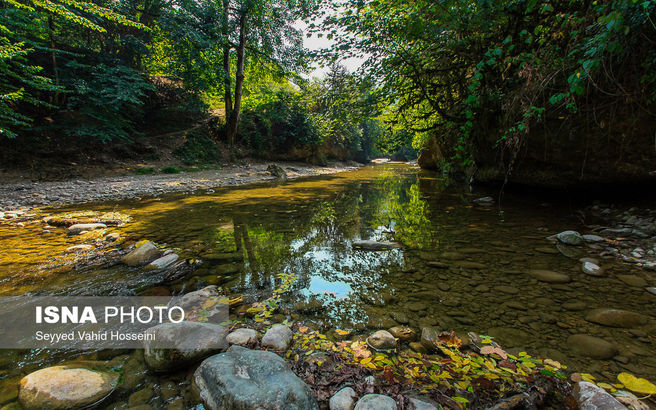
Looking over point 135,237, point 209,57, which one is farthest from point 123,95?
point 135,237

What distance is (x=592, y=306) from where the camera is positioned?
196cm

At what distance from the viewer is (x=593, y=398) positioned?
1125 mm

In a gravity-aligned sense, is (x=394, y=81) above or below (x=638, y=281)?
above

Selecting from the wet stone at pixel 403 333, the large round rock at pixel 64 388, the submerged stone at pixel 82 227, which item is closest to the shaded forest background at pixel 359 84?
the wet stone at pixel 403 333

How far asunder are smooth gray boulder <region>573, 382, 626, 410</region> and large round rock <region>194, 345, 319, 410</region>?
125 centimetres

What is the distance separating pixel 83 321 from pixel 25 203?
22.5 ft

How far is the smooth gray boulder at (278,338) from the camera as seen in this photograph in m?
1.59

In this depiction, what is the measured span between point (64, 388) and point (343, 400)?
137 cm

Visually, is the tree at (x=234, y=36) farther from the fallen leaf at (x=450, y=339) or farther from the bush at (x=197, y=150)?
the fallen leaf at (x=450, y=339)

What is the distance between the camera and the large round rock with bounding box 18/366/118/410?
1.12 meters

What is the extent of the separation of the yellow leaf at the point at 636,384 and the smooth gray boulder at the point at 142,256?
4020mm

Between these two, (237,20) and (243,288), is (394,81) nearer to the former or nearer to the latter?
(243,288)

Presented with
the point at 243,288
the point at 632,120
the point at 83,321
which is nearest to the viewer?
the point at 83,321

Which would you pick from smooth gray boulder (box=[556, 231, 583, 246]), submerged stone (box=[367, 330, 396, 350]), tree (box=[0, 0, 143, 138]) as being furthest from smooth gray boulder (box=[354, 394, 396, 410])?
tree (box=[0, 0, 143, 138])
